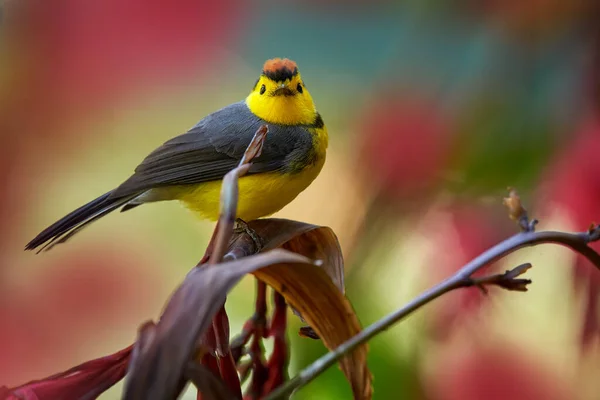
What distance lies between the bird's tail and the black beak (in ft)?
0.74

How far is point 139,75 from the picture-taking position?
2.69 feet

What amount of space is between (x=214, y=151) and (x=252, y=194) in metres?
0.07

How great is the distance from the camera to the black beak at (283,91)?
2.81 feet

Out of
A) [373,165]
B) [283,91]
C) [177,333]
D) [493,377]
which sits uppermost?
[283,91]

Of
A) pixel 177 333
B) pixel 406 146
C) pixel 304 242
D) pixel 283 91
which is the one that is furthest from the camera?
pixel 283 91

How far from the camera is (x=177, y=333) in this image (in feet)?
0.81

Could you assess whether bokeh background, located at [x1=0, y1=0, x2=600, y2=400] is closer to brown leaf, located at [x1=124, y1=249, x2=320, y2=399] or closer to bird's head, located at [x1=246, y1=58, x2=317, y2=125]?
bird's head, located at [x1=246, y1=58, x2=317, y2=125]

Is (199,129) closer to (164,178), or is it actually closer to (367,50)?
(164,178)

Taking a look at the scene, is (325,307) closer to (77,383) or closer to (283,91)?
(77,383)

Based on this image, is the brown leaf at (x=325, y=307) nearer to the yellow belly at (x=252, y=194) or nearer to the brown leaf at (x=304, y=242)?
the brown leaf at (x=304, y=242)

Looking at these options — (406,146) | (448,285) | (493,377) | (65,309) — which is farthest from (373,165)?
(448,285)

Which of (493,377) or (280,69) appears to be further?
(280,69)

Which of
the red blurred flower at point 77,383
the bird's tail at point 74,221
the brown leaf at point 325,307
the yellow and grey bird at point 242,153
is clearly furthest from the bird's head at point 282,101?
the red blurred flower at point 77,383

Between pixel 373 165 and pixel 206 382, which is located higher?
pixel 373 165
